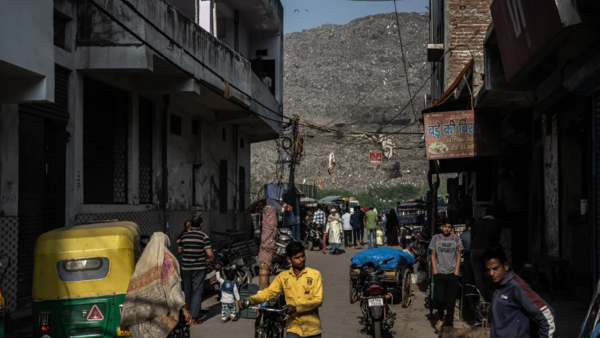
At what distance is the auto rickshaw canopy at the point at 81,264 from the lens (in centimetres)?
659

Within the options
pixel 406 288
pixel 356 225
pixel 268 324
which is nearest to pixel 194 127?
pixel 406 288

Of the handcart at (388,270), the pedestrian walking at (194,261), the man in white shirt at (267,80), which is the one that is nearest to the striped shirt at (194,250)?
the pedestrian walking at (194,261)

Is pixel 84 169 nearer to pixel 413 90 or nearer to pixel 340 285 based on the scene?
pixel 340 285

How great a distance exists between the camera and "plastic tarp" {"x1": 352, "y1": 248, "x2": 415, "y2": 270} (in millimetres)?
11266

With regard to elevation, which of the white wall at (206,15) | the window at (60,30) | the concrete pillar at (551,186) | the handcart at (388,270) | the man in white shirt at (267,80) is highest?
the white wall at (206,15)

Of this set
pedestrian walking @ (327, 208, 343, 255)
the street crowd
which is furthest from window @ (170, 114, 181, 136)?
pedestrian walking @ (327, 208, 343, 255)

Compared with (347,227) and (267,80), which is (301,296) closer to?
(267,80)

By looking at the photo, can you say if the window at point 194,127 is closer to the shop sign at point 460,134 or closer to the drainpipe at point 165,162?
the drainpipe at point 165,162

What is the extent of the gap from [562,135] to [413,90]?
299 ft

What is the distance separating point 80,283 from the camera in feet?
21.8

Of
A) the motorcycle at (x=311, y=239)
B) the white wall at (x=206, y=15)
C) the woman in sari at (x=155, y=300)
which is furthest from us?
the motorcycle at (x=311, y=239)

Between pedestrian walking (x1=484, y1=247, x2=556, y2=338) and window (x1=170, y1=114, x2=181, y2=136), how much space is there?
11.5 m

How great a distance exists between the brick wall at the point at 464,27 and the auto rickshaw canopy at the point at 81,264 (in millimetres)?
14456

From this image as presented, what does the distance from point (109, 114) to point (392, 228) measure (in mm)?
16348
